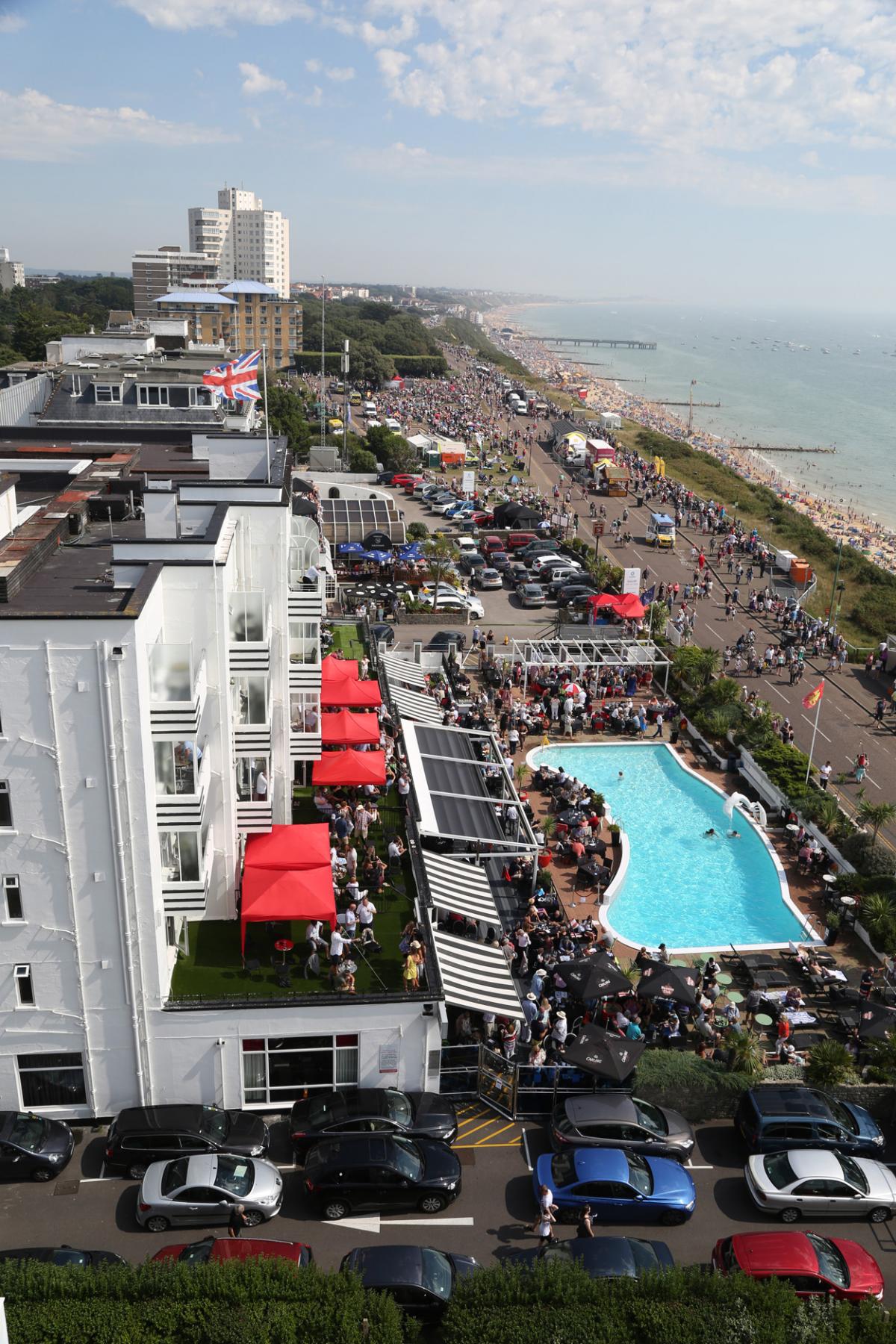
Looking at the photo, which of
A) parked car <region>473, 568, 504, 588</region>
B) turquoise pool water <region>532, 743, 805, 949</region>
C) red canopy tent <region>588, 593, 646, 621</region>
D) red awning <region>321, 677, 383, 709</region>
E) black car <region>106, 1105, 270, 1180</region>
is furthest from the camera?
parked car <region>473, 568, 504, 588</region>

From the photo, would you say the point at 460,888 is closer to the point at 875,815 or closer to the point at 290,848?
the point at 290,848

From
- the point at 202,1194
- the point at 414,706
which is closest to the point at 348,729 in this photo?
the point at 414,706

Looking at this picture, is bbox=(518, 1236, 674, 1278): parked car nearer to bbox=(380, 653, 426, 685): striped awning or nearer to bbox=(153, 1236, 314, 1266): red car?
bbox=(153, 1236, 314, 1266): red car

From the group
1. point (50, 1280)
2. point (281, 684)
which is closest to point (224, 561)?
point (281, 684)

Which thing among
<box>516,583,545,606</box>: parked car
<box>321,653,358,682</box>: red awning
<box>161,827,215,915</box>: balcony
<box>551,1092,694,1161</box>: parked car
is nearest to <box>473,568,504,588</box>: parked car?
<box>516,583,545,606</box>: parked car

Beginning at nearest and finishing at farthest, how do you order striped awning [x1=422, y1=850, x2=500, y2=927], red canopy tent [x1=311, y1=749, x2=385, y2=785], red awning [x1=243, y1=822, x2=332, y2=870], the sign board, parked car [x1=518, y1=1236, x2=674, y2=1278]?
1. parked car [x1=518, y1=1236, x2=674, y2=1278]
2. the sign board
3. red awning [x1=243, y1=822, x2=332, y2=870]
4. striped awning [x1=422, y1=850, x2=500, y2=927]
5. red canopy tent [x1=311, y1=749, x2=385, y2=785]

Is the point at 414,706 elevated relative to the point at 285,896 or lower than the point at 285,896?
lower

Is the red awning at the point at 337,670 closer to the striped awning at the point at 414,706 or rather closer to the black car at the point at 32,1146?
the striped awning at the point at 414,706
